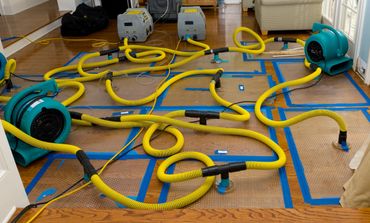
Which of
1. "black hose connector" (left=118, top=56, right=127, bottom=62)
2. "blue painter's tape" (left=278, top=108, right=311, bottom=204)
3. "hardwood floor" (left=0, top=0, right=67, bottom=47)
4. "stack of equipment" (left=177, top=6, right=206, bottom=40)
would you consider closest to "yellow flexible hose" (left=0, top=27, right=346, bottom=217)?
"blue painter's tape" (left=278, top=108, right=311, bottom=204)

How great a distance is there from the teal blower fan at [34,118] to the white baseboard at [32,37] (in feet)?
8.62

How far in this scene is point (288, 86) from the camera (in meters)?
3.33

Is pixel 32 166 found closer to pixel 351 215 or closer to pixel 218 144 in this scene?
pixel 218 144

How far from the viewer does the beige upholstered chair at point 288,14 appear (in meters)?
4.78

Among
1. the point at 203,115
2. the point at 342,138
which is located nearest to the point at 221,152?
the point at 203,115

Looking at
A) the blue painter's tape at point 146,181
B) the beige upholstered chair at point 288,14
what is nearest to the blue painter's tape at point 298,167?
the blue painter's tape at point 146,181

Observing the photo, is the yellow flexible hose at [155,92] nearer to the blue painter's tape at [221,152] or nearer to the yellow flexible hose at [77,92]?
the yellow flexible hose at [77,92]

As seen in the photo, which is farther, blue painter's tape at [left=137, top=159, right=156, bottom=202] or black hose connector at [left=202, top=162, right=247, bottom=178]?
blue painter's tape at [left=137, top=159, right=156, bottom=202]

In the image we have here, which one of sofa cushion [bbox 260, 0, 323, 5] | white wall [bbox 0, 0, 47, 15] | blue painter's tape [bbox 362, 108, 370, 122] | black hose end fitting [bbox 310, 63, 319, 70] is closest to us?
blue painter's tape [bbox 362, 108, 370, 122]

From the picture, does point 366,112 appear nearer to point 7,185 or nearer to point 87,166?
point 87,166

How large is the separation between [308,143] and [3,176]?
187 cm

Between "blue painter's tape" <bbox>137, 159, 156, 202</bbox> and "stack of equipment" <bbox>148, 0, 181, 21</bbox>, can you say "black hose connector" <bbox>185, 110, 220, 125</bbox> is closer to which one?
"blue painter's tape" <bbox>137, 159, 156, 202</bbox>

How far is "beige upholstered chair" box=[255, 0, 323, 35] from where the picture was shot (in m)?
4.78

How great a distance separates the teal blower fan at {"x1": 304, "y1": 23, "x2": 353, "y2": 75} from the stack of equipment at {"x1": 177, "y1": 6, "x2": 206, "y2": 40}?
5.23 feet
